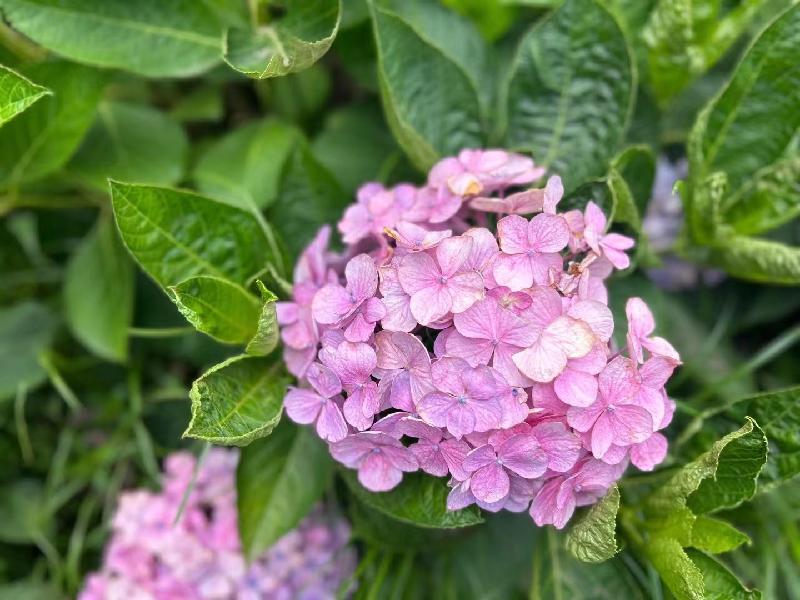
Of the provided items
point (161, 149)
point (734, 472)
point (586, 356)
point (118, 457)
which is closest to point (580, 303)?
point (586, 356)

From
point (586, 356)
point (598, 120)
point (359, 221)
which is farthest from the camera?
point (598, 120)

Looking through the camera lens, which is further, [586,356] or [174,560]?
[174,560]

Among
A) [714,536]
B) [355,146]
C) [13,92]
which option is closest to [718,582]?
[714,536]

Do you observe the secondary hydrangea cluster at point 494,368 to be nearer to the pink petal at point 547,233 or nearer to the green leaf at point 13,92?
the pink petal at point 547,233

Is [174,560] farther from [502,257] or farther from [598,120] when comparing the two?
[598,120]

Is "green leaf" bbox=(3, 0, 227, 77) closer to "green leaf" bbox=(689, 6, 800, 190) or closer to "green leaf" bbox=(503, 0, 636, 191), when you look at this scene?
"green leaf" bbox=(503, 0, 636, 191)

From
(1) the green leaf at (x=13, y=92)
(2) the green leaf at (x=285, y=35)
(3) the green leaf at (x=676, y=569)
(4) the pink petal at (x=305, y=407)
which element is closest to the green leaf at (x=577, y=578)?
(3) the green leaf at (x=676, y=569)
